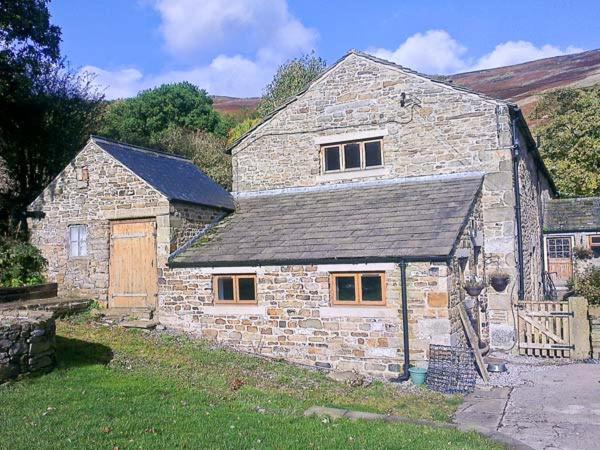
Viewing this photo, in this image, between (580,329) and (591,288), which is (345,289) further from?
(591,288)

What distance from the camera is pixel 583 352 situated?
40.7ft

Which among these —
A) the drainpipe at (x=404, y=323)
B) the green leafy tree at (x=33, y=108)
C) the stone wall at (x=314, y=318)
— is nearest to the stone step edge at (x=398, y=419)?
the drainpipe at (x=404, y=323)

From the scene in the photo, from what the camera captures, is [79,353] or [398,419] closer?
[398,419]

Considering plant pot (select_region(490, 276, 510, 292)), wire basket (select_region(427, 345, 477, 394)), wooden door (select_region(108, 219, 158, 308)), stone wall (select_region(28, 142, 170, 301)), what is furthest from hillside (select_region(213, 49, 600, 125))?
wire basket (select_region(427, 345, 477, 394))

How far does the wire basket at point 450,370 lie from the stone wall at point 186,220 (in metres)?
7.29

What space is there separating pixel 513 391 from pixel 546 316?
360 centimetres

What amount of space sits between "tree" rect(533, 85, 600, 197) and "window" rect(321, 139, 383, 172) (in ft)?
61.8

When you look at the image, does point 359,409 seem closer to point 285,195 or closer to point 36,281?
point 285,195

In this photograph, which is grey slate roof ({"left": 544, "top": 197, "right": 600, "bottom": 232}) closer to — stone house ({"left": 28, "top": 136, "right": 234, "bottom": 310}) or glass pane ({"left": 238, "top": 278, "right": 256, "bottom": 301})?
stone house ({"left": 28, "top": 136, "right": 234, "bottom": 310})

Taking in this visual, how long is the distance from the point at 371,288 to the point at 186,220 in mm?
5956

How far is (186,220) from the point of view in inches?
597

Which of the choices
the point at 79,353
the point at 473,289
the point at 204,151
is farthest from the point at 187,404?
the point at 204,151

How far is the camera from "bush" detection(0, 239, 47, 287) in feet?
50.2

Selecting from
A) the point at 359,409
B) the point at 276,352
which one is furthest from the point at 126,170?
the point at 359,409
